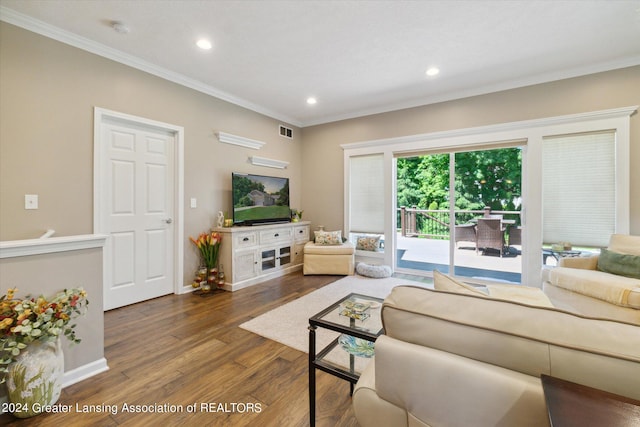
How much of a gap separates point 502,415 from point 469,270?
4.01 m

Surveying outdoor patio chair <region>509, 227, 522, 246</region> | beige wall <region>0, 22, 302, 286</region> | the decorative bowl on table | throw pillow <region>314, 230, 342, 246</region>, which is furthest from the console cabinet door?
outdoor patio chair <region>509, 227, 522, 246</region>

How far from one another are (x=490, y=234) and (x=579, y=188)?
116 cm

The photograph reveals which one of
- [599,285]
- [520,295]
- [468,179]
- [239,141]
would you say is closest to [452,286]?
[520,295]

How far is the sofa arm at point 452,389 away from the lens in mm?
701

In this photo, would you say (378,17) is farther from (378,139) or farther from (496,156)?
(496,156)

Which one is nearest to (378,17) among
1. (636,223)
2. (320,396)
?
(320,396)

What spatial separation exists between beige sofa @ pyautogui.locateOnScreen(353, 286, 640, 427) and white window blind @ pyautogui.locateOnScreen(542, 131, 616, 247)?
3463 millimetres

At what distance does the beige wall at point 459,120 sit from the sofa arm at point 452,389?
3.80 metres

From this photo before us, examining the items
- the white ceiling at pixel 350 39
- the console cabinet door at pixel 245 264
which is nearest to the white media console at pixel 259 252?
the console cabinet door at pixel 245 264

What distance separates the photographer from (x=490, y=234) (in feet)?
13.4

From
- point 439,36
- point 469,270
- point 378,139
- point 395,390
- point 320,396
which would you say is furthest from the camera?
point 378,139

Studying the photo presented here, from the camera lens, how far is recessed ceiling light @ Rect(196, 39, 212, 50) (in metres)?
2.72

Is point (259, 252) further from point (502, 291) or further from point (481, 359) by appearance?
point (481, 359)

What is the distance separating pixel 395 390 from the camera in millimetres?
908
